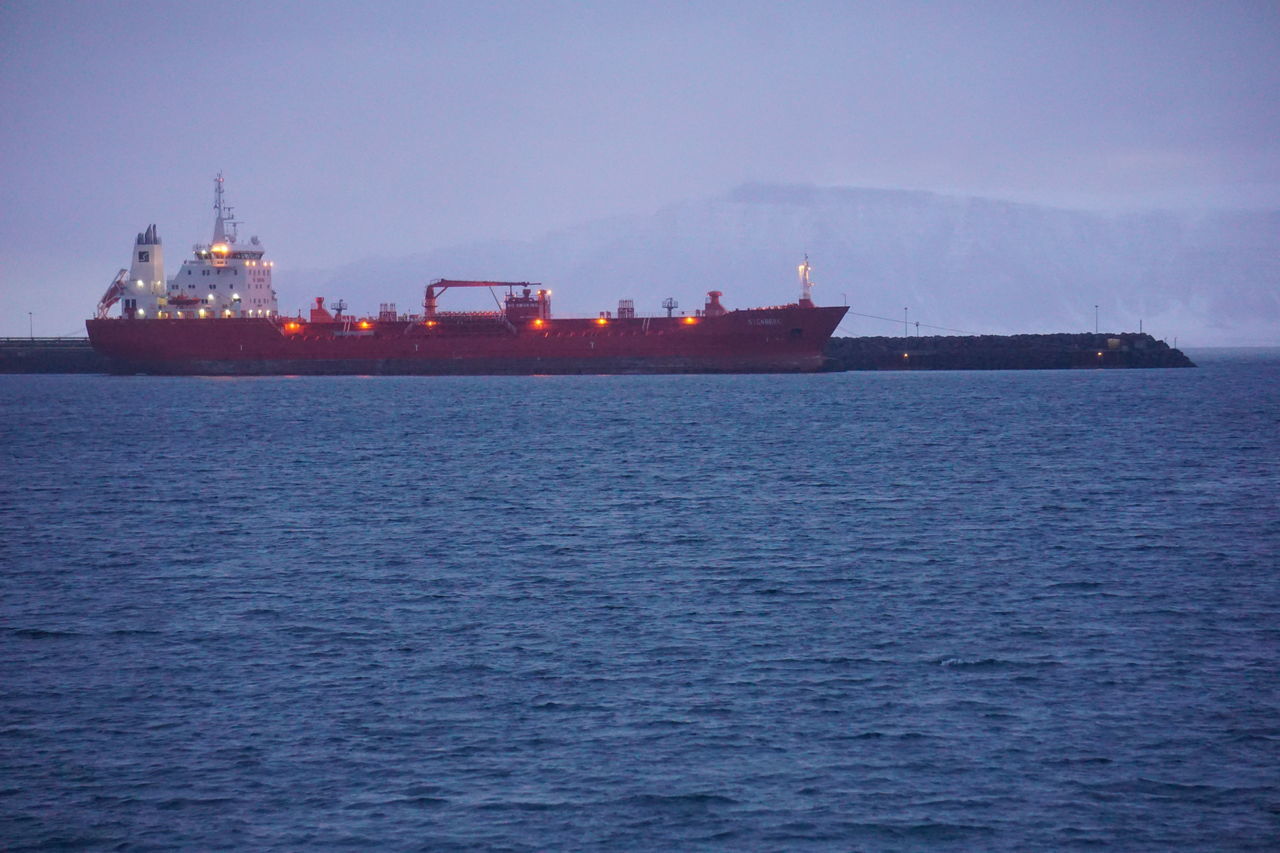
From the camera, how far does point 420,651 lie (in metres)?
18.3

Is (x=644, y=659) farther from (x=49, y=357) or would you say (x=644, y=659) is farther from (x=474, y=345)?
(x=49, y=357)

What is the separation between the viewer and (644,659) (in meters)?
17.7

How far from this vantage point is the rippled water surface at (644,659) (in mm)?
12625

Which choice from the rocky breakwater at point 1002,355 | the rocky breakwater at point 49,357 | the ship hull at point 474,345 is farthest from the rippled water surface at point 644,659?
the rocky breakwater at point 49,357

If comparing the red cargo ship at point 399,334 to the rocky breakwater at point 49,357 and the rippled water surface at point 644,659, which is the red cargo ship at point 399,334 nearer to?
the rocky breakwater at point 49,357

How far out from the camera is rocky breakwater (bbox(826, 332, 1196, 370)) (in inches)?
4754

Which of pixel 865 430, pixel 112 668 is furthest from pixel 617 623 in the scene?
pixel 865 430

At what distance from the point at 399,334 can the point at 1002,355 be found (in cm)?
5761

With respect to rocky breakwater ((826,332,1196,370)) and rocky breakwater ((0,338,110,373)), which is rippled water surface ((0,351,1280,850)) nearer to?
rocky breakwater ((826,332,1196,370))

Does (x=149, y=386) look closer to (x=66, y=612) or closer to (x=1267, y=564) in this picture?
(x=66, y=612)

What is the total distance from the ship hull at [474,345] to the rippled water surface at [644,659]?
50717 mm

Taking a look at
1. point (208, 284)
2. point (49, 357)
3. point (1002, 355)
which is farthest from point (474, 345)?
point (49, 357)

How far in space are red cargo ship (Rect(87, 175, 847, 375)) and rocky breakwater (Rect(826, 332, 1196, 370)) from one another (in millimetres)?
23171

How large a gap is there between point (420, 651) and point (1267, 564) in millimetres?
16286
